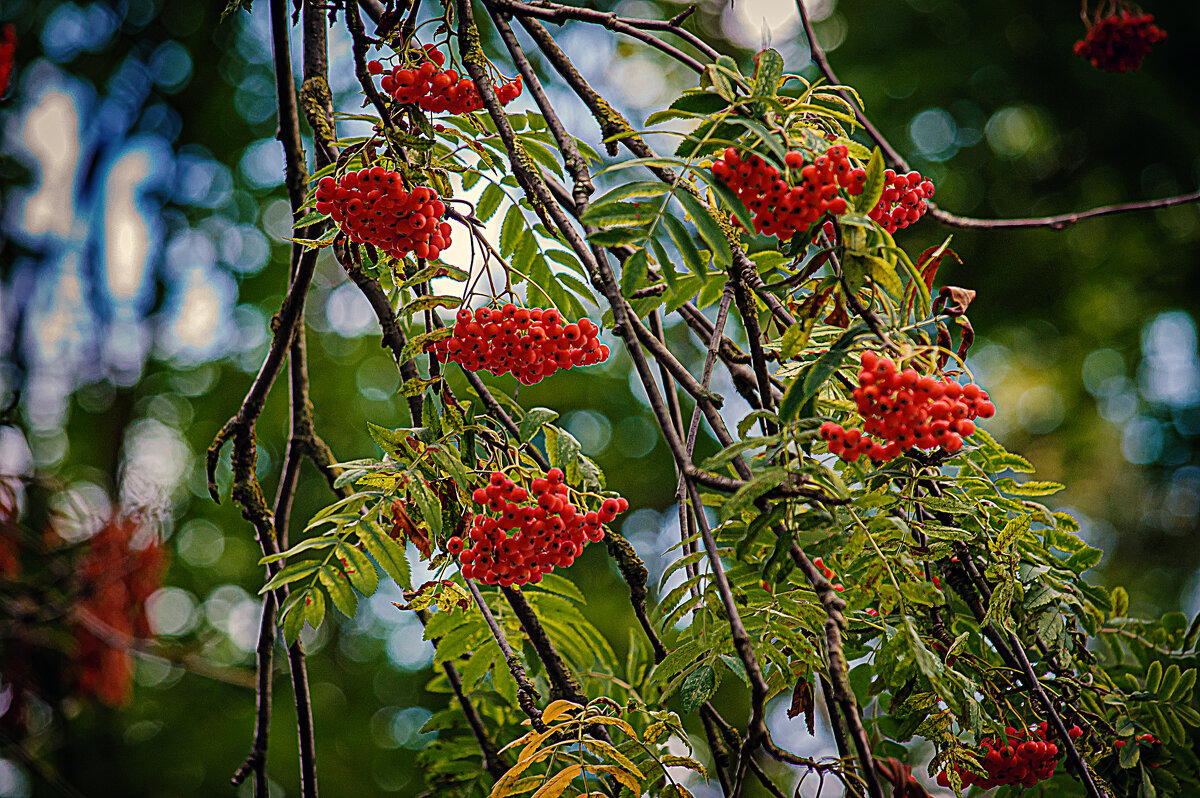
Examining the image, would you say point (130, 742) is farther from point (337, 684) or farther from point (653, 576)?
point (653, 576)

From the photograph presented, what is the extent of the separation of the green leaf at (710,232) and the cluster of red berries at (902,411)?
10.3 inches

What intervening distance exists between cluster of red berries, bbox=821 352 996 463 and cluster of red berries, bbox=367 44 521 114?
99cm

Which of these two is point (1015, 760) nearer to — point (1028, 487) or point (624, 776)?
point (1028, 487)

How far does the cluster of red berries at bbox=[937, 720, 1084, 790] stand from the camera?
167cm

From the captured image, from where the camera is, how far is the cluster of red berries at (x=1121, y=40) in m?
3.54

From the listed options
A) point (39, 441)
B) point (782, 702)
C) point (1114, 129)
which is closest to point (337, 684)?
point (39, 441)

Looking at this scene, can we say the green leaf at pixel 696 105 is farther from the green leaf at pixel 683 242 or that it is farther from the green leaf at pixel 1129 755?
the green leaf at pixel 1129 755

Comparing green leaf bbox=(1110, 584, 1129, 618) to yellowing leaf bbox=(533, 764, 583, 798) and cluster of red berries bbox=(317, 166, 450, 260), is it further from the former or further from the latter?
cluster of red berries bbox=(317, 166, 450, 260)

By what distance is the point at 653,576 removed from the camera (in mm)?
7102

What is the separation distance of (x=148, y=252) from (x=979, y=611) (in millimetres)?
8282

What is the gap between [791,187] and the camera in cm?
121

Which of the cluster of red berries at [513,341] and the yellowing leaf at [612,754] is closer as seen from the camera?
the yellowing leaf at [612,754]

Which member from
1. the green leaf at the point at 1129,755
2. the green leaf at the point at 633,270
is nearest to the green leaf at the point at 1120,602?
the green leaf at the point at 1129,755

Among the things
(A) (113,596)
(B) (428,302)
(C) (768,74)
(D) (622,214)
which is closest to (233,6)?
(B) (428,302)
